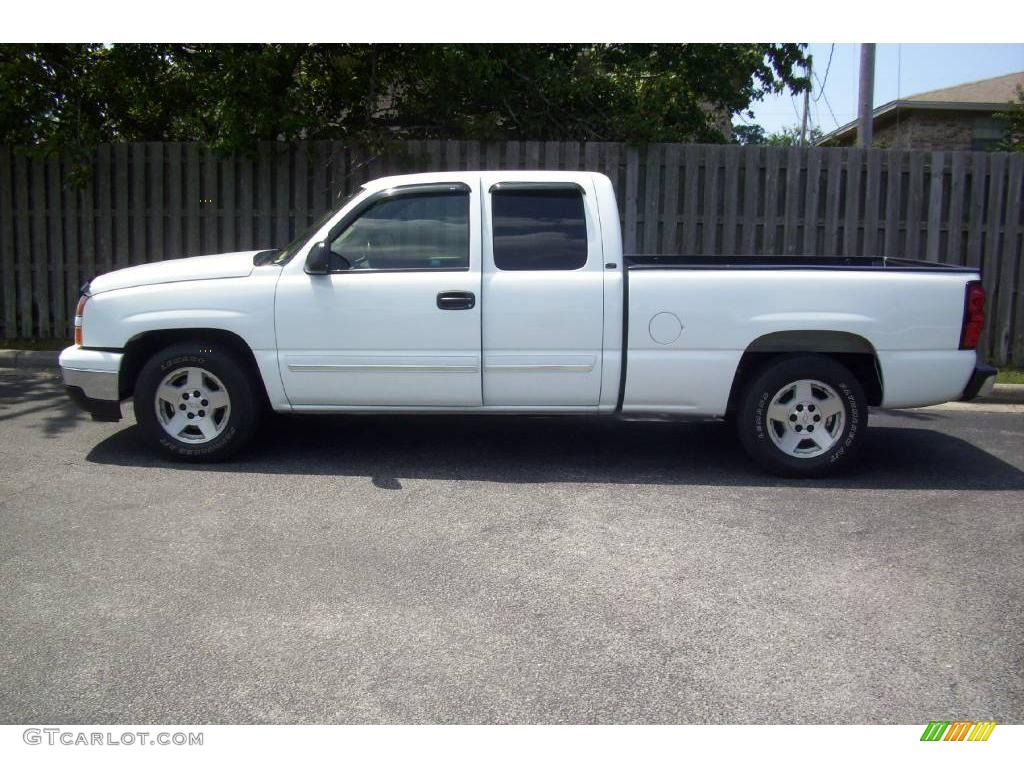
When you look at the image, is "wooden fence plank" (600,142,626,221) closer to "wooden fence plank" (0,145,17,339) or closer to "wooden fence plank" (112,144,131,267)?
"wooden fence plank" (112,144,131,267)

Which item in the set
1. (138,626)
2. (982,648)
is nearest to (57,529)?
(138,626)

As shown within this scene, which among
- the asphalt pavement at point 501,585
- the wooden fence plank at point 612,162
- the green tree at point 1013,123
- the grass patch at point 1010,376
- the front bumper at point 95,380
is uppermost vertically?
the green tree at point 1013,123

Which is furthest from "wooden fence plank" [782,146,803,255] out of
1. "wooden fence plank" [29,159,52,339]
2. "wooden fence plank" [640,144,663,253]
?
"wooden fence plank" [29,159,52,339]

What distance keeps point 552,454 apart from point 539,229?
64.0 inches

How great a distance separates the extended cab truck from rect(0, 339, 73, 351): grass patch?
183 inches

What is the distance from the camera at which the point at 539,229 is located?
252 inches

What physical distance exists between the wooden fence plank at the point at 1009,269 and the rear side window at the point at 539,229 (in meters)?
6.42

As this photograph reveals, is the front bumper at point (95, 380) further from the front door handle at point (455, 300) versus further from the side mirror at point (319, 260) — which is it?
the front door handle at point (455, 300)

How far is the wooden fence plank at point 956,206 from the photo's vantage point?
34.8ft

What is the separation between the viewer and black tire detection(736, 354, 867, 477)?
634 cm

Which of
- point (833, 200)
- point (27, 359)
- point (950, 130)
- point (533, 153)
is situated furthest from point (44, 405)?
point (950, 130)

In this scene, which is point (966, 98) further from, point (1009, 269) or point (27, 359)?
point (27, 359)

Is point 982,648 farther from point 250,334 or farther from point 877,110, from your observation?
point 877,110

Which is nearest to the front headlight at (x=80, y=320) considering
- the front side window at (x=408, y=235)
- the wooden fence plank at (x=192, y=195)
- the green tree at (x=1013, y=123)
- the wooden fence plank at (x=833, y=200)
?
the front side window at (x=408, y=235)
